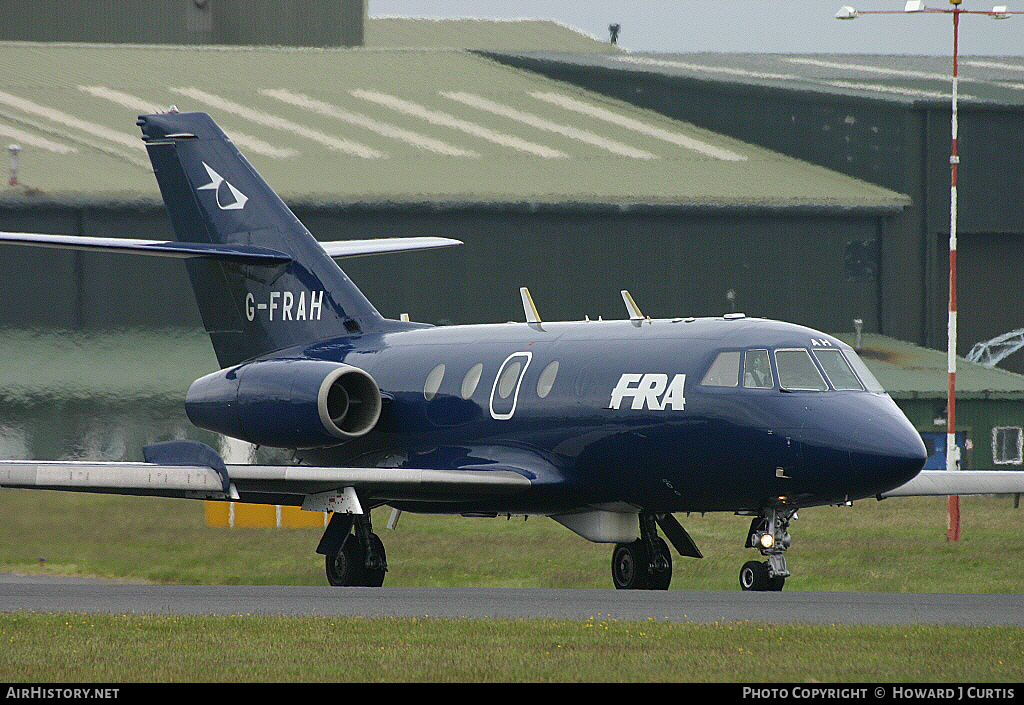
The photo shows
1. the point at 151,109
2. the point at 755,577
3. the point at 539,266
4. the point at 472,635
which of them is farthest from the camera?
the point at 151,109

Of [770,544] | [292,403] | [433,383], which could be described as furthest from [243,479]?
[770,544]

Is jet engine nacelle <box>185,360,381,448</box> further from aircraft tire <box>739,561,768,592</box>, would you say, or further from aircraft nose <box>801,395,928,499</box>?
aircraft nose <box>801,395,928,499</box>

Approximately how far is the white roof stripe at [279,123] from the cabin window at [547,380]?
28.7m

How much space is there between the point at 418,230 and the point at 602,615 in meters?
32.0

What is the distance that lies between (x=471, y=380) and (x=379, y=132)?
2957 cm

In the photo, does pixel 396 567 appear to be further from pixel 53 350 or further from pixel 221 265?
pixel 53 350

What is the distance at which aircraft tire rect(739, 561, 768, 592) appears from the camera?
2011cm

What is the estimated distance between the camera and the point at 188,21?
213 ft

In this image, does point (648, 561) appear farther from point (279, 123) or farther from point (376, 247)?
point (279, 123)

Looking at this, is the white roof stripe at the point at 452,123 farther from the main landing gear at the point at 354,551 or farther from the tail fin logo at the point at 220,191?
the main landing gear at the point at 354,551

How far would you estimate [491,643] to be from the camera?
48.0ft

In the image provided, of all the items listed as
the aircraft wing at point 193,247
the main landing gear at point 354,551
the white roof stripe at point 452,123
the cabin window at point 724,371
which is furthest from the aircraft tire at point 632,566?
the white roof stripe at point 452,123

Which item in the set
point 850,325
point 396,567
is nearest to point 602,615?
point 396,567
